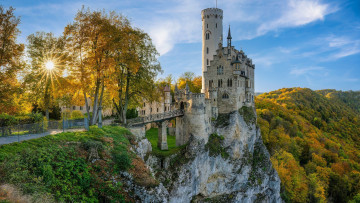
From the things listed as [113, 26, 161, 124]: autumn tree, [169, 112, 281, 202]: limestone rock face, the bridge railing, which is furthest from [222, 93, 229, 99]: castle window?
[113, 26, 161, 124]: autumn tree

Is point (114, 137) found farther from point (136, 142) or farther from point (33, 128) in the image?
point (33, 128)

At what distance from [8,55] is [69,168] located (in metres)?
11.6

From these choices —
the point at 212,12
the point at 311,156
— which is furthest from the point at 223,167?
the point at 311,156

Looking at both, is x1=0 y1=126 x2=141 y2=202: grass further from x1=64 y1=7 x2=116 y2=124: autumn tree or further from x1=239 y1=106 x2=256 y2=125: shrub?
x1=239 y1=106 x2=256 y2=125: shrub

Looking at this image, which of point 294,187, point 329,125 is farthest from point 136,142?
point 329,125

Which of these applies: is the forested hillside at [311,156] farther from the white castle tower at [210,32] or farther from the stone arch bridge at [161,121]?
the stone arch bridge at [161,121]

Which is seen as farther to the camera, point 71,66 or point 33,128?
point 71,66

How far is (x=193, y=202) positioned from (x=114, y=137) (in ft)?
52.8

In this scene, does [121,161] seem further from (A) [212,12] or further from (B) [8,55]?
(A) [212,12]

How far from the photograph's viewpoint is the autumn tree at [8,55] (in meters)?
17.7

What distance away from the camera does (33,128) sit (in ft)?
57.0

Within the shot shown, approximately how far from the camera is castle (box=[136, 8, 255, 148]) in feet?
100

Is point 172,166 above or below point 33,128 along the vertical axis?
below

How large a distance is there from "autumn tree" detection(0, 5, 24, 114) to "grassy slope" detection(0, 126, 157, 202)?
6342mm
